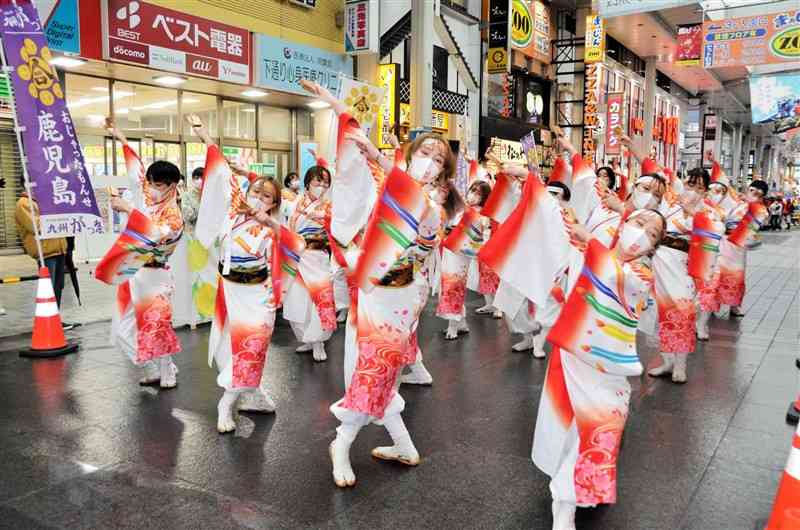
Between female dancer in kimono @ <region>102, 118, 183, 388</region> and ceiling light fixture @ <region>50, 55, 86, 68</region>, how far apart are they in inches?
177

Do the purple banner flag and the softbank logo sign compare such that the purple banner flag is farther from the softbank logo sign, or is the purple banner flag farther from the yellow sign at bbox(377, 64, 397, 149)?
the yellow sign at bbox(377, 64, 397, 149)

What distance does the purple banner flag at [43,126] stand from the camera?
18.9ft

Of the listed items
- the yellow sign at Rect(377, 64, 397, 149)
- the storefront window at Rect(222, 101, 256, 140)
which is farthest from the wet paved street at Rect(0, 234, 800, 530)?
the yellow sign at Rect(377, 64, 397, 149)

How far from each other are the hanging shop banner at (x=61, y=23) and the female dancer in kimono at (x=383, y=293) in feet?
20.8

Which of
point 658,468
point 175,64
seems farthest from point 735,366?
point 175,64

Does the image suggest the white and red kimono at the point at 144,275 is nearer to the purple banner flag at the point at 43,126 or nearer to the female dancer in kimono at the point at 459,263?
the purple banner flag at the point at 43,126

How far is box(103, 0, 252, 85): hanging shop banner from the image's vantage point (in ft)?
29.3

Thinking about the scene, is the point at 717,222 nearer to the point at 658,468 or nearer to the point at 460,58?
the point at 658,468

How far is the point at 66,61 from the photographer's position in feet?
29.0

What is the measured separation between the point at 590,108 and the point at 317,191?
17822 millimetres

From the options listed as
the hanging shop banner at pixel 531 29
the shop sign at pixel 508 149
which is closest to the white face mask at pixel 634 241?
the shop sign at pixel 508 149

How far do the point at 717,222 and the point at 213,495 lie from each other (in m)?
4.97

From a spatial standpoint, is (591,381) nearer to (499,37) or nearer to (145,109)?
(145,109)

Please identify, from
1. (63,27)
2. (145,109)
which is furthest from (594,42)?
(63,27)
